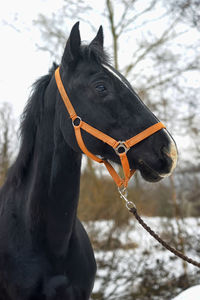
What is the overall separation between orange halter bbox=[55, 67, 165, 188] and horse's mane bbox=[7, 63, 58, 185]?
9.1 inches

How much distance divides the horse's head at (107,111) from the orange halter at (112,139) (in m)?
0.03

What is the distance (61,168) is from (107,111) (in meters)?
0.51

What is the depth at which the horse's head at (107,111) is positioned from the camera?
69.2 inches

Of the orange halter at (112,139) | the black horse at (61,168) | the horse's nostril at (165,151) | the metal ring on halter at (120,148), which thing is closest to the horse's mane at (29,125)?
the black horse at (61,168)

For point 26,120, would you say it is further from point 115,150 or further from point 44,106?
point 115,150

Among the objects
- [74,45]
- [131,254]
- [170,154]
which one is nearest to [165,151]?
[170,154]

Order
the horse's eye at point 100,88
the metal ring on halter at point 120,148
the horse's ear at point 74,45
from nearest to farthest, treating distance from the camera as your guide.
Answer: the metal ring on halter at point 120,148 → the horse's eye at point 100,88 → the horse's ear at point 74,45

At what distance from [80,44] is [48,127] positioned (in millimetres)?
634

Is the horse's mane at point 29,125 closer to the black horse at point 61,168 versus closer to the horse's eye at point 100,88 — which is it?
the black horse at point 61,168

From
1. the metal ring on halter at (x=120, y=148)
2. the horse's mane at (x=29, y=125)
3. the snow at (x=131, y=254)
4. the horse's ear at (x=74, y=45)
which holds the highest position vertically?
the horse's ear at (x=74, y=45)

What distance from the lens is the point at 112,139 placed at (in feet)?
6.17

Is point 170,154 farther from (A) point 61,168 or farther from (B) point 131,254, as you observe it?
(B) point 131,254

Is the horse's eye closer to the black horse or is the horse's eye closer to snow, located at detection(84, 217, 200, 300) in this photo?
the black horse

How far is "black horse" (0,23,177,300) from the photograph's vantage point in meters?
1.85
